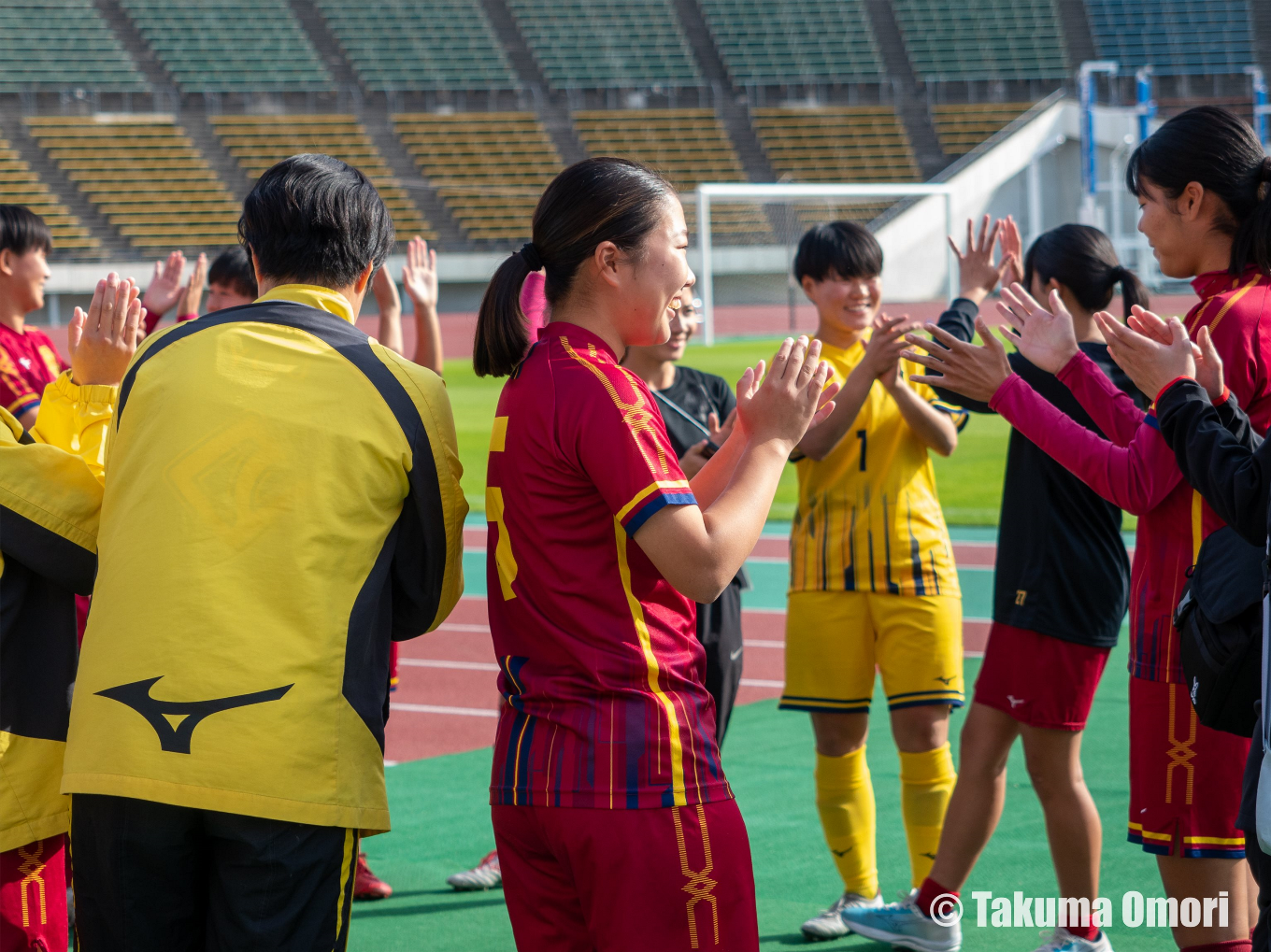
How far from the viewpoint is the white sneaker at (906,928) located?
3.56 metres

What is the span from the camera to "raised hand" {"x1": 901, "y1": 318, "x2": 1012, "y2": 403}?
9.52 feet

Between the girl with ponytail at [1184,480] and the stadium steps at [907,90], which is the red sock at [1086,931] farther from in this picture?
the stadium steps at [907,90]

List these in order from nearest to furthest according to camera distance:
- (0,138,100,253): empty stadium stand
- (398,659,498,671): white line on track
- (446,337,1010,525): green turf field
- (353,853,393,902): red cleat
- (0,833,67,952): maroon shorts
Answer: (0,833,67,952): maroon shorts
(353,853,393,902): red cleat
(398,659,498,671): white line on track
(446,337,1010,525): green turf field
(0,138,100,253): empty stadium stand

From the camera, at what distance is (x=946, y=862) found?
3.61 metres

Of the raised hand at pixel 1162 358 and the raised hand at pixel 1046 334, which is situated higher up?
the raised hand at pixel 1046 334

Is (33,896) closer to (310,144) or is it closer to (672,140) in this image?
(310,144)

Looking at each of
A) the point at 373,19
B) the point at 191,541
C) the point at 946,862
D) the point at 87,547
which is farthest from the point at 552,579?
the point at 373,19

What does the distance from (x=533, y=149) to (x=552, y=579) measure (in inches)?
1323

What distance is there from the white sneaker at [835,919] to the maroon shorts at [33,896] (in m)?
2.09

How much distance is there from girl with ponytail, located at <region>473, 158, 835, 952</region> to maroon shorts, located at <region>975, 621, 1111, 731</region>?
1.73 meters

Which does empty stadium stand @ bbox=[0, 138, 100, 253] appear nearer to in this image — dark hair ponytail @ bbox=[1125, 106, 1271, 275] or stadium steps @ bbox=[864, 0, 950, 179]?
stadium steps @ bbox=[864, 0, 950, 179]

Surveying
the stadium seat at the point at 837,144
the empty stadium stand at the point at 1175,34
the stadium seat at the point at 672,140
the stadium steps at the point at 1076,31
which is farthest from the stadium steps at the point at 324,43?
the empty stadium stand at the point at 1175,34

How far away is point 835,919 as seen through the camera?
3750 millimetres

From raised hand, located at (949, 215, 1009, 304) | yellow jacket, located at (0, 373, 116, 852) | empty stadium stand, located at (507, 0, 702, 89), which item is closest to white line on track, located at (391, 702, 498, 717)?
raised hand, located at (949, 215, 1009, 304)
